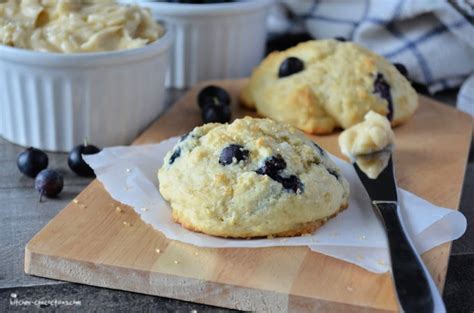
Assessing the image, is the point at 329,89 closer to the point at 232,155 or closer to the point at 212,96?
the point at 212,96

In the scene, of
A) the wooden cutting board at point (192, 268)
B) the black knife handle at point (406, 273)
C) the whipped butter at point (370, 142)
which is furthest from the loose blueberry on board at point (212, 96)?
the black knife handle at point (406, 273)

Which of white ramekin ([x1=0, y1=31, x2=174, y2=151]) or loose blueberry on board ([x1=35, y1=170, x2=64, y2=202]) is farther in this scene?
white ramekin ([x1=0, y1=31, x2=174, y2=151])

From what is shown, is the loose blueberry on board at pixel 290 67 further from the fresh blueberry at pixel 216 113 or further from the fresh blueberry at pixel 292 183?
the fresh blueberry at pixel 292 183

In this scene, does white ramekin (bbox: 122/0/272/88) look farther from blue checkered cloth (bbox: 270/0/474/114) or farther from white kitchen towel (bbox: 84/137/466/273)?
white kitchen towel (bbox: 84/137/466/273)

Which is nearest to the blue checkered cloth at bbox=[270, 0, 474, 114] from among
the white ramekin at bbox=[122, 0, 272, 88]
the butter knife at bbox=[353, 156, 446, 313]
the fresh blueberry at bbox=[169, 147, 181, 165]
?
the white ramekin at bbox=[122, 0, 272, 88]

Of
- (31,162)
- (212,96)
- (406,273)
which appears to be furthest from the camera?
(212,96)

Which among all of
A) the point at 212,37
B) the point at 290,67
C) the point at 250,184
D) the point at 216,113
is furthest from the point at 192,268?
the point at 212,37
